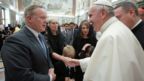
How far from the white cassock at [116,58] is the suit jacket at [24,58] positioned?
581 millimetres

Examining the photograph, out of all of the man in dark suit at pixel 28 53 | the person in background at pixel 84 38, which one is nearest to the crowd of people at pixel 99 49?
the man in dark suit at pixel 28 53

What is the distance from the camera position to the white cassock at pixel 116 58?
7.34 feet

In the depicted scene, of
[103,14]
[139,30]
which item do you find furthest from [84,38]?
[103,14]

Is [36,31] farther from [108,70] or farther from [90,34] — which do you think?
→ [90,34]

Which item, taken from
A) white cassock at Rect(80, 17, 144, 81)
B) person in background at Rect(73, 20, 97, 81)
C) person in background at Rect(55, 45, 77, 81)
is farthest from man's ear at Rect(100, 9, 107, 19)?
person in background at Rect(73, 20, 97, 81)

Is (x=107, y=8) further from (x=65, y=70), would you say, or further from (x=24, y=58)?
(x=65, y=70)

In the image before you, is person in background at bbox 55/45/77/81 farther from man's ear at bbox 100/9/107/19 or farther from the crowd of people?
man's ear at bbox 100/9/107/19

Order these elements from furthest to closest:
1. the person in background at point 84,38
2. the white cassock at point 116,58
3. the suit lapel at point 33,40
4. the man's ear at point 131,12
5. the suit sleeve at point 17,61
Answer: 1. the person in background at point 84,38
2. the man's ear at point 131,12
3. the suit lapel at point 33,40
4. the suit sleeve at point 17,61
5. the white cassock at point 116,58

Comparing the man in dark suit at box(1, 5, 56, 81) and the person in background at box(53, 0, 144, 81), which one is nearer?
the person in background at box(53, 0, 144, 81)

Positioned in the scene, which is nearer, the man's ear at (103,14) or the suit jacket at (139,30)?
the man's ear at (103,14)

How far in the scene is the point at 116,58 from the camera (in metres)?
2.23

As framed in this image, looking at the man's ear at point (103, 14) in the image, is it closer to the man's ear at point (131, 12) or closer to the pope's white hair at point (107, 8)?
the pope's white hair at point (107, 8)

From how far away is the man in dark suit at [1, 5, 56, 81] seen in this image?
8.28ft

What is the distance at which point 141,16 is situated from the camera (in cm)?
342
